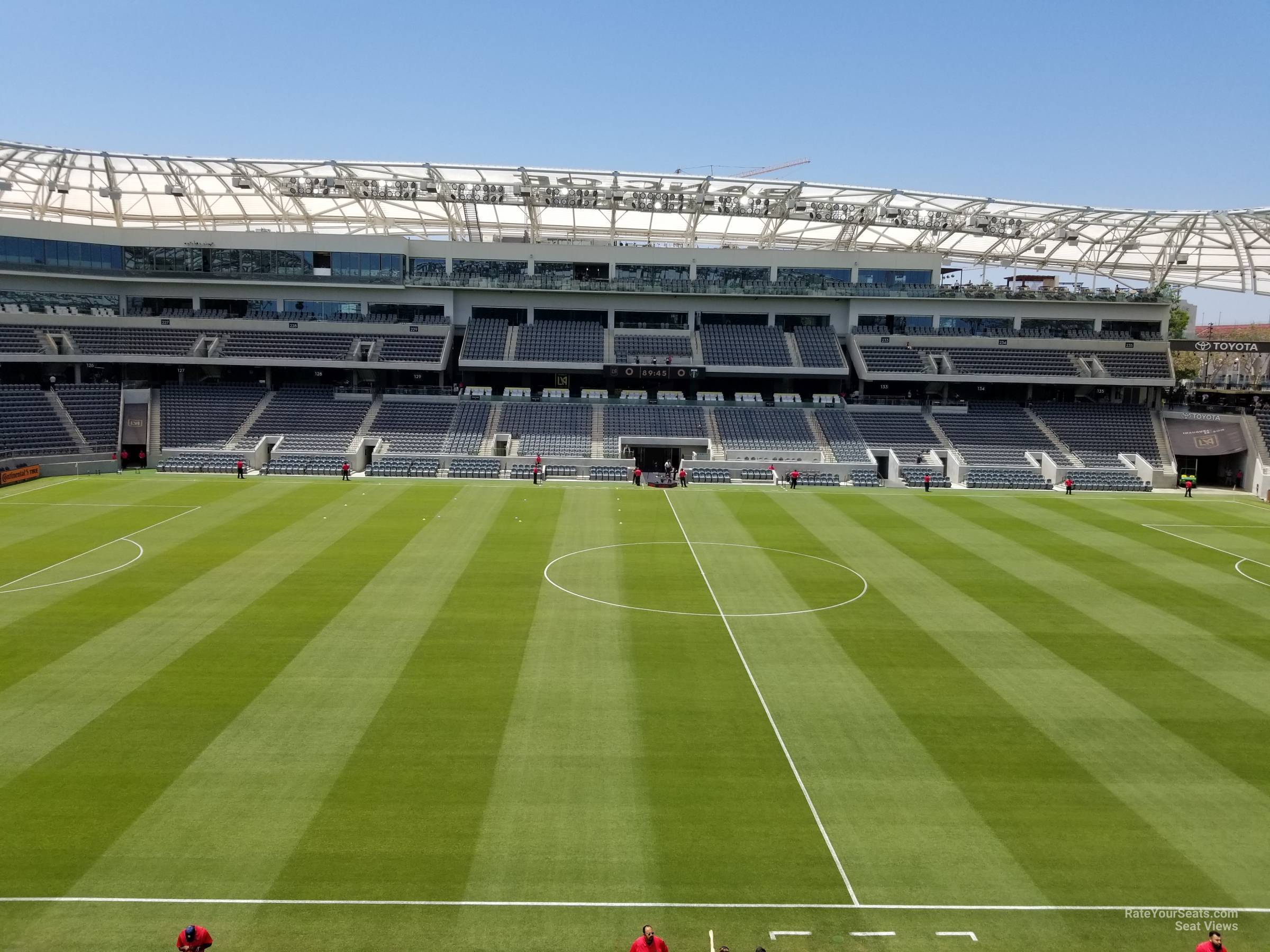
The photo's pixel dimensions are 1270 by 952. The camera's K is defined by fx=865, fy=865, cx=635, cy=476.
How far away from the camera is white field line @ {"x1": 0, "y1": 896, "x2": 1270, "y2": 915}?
1146 centimetres

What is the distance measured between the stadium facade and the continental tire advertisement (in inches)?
104

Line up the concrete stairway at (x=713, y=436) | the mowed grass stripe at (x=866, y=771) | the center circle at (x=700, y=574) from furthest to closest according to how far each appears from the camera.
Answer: the concrete stairway at (x=713, y=436)
the center circle at (x=700, y=574)
the mowed grass stripe at (x=866, y=771)

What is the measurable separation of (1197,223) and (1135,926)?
2249 inches

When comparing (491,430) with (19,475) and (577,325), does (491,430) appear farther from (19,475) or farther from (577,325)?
(19,475)

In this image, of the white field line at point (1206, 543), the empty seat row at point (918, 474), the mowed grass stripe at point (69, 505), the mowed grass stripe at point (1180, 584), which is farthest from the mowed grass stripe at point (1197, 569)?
the mowed grass stripe at point (69, 505)

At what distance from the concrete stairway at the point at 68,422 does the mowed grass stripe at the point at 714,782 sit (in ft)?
134

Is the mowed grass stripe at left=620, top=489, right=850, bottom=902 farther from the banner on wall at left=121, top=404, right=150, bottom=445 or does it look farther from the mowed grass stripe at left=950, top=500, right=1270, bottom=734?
the banner on wall at left=121, top=404, right=150, bottom=445

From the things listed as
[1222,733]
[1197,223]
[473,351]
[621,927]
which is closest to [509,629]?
[621,927]

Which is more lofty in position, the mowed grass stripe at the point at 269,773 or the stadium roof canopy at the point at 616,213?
the stadium roof canopy at the point at 616,213

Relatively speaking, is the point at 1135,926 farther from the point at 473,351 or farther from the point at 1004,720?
the point at 473,351

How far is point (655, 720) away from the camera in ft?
56.0

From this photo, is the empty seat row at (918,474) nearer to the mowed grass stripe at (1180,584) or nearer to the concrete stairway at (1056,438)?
the concrete stairway at (1056,438)

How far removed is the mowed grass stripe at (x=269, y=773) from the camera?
1203 centimetres

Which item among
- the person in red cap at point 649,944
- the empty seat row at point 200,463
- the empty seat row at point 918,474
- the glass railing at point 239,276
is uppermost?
the glass railing at point 239,276
